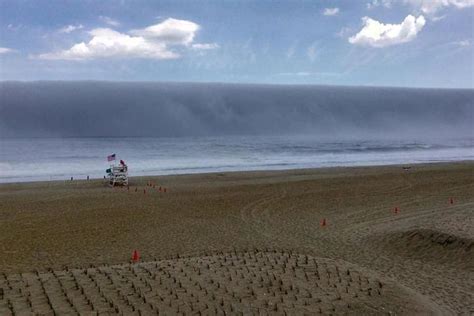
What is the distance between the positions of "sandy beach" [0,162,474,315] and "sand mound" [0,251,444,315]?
3 centimetres

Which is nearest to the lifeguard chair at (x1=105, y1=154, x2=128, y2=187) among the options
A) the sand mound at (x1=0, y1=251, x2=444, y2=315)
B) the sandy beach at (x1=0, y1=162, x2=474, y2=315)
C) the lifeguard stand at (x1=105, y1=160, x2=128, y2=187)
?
the lifeguard stand at (x1=105, y1=160, x2=128, y2=187)

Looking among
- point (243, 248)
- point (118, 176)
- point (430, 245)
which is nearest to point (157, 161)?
point (118, 176)

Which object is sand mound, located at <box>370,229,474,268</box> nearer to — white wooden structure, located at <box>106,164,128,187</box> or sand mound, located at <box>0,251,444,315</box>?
sand mound, located at <box>0,251,444,315</box>

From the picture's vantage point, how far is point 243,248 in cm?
1423

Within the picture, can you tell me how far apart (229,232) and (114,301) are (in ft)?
27.9

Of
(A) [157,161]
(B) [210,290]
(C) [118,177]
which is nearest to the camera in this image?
(B) [210,290]

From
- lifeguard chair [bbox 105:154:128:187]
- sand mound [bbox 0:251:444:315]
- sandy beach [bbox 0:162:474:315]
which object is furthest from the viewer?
lifeguard chair [bbox 105:154:128:187]

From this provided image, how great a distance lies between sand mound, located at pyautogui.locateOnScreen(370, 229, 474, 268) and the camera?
1243cm

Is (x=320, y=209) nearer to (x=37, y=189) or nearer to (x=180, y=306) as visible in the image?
(x=180, y=306)

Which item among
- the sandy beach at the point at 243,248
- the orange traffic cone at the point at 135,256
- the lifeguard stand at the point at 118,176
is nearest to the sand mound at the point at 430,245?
the sandy beach at the point at 243,248

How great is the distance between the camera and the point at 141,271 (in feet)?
32.5

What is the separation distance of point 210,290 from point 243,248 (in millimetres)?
5452

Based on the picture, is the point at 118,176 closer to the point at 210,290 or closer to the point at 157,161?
the point at 157,161

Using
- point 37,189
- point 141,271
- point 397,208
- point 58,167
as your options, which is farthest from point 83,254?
point 58,167
